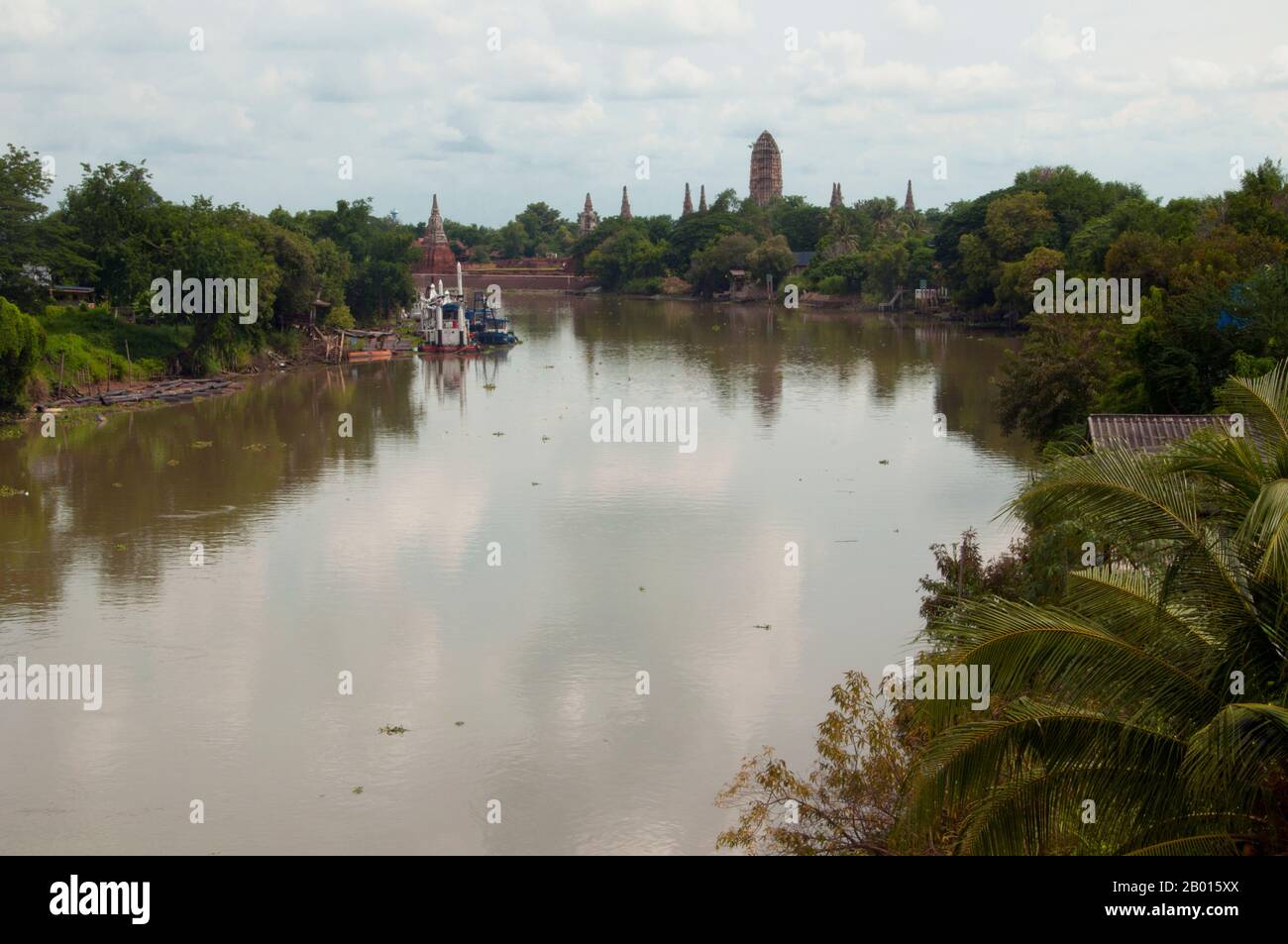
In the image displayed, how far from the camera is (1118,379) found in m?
21.8

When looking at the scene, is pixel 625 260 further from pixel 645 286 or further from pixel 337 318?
pixel 337 318

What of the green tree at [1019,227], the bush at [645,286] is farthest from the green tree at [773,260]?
the green tree at [1019,227]

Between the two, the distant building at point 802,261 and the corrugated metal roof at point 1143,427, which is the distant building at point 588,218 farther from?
the corrugated metal roof at point 1143,427

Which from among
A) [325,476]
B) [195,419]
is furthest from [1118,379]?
[195,419]

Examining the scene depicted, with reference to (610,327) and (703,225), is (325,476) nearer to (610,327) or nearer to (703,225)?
(610,327)

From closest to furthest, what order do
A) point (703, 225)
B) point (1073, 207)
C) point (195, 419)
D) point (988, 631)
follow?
1. point (988, 631)
2. point (195, 419)
3. point (1073, 207)
4. point (703, 225)

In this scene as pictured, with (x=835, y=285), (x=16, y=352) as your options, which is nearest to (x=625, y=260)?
(x=835, y=285)

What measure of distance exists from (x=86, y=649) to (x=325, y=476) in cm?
1085

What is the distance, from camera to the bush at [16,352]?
28.2 metres

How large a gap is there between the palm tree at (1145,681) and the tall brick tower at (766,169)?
107832mm

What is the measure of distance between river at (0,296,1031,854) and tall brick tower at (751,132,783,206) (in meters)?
81.3

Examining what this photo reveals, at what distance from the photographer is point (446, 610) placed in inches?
669

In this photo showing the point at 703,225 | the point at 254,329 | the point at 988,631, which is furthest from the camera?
the point at 703,225

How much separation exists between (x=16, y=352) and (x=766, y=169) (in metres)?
90.3
